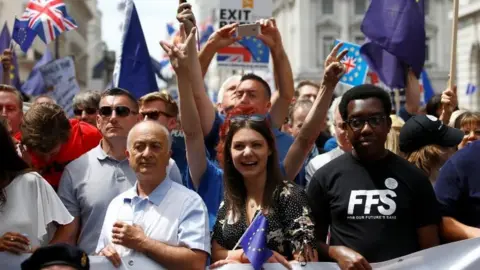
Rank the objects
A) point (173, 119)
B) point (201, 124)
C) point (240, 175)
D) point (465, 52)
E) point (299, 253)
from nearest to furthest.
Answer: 1. point (299, 253)
2. point (240, 175)
3. point (201, 124)
4. point (173, 119)
5. point (465, 52)

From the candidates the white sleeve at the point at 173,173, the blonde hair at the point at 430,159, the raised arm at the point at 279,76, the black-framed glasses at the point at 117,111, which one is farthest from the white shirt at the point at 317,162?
the black-framed glasses at the point at 117,111

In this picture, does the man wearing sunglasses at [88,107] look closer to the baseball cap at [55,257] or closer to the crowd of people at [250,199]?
the crowd of people at [250,199]

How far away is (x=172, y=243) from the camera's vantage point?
510 cm

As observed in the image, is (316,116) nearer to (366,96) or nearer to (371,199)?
(366,96)

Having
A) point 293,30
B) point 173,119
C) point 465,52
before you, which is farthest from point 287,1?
point 173,119

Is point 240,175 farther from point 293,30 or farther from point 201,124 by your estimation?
point 293,30

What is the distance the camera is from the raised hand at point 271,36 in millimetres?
7020

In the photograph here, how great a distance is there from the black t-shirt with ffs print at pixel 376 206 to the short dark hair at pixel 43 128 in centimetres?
183

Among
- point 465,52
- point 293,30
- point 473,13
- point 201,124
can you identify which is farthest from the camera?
point 293,30

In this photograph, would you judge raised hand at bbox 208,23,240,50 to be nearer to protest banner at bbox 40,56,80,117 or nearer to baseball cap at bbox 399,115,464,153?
baseball cap at bbox 399,115,464,153

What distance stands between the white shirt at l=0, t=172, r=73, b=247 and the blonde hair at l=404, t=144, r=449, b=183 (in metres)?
2.27

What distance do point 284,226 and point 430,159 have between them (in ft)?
5.03

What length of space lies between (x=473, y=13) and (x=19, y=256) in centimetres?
3660

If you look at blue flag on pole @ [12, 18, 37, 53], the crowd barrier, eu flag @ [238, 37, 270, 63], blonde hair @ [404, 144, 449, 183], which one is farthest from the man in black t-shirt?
eu flag @ [238, 37, 270, 63]
